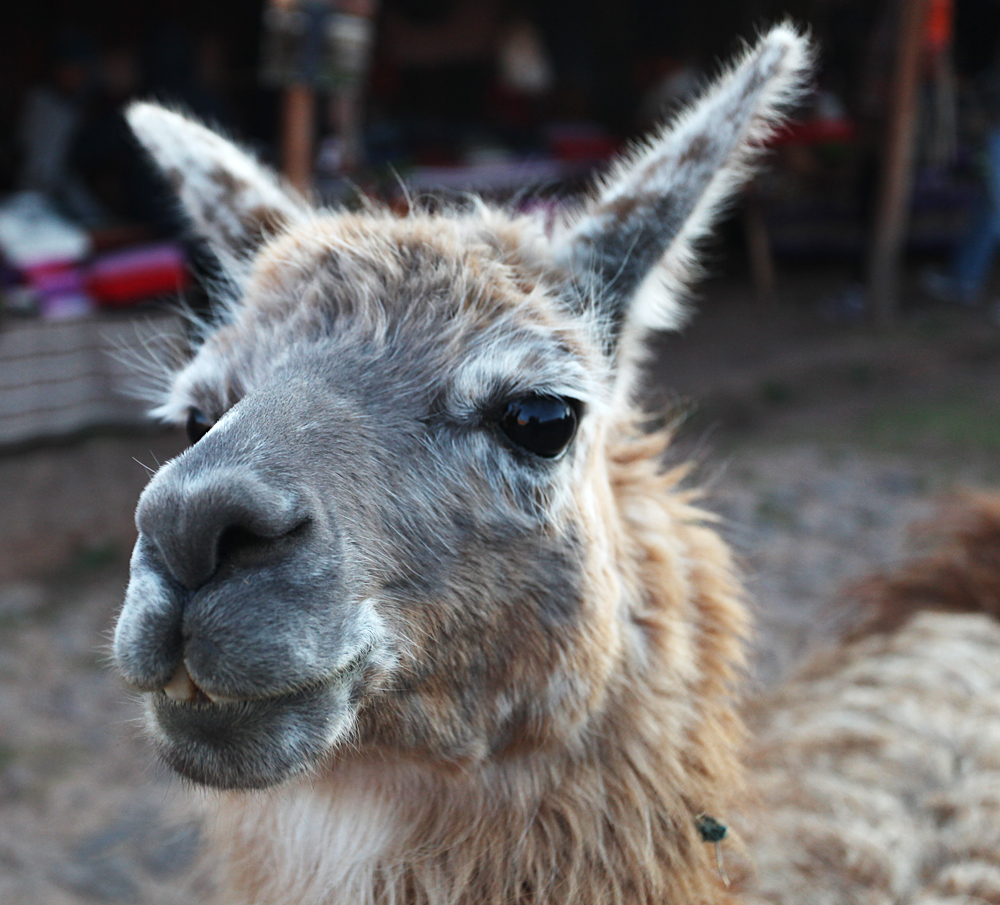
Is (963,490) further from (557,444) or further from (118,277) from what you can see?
(118,277)

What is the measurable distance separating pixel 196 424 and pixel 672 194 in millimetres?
1113

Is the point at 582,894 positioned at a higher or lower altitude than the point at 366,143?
higher

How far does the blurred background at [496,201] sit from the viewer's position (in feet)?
13.2

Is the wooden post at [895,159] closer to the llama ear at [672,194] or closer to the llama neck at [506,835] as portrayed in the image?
the llama ear at [672,194]

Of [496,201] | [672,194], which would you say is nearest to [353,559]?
[672,194]

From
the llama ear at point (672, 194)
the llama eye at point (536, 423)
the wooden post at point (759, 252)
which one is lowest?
the wooden post at point (759, 252)

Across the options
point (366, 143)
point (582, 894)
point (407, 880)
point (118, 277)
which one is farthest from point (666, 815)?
point (366, 143)

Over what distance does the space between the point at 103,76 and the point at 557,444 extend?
8.77 meters

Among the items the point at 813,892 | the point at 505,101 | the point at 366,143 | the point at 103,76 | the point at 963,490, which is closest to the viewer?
the point at 813,892

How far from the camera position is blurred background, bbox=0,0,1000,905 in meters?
4.03

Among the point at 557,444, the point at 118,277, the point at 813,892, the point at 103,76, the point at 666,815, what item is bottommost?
the point at 118,277

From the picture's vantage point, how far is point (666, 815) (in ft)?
6.29

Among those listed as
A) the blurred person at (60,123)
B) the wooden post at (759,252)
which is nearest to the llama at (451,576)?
the blurred person at (60,123)

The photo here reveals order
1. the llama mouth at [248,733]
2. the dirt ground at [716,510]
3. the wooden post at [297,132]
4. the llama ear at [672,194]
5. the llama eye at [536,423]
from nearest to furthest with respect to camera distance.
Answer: the llama mouth at [248,733], the llama eye at [536,423], the llama ear at [672,194], the dirt ground at [716,510], the wooden post at [297,132]
